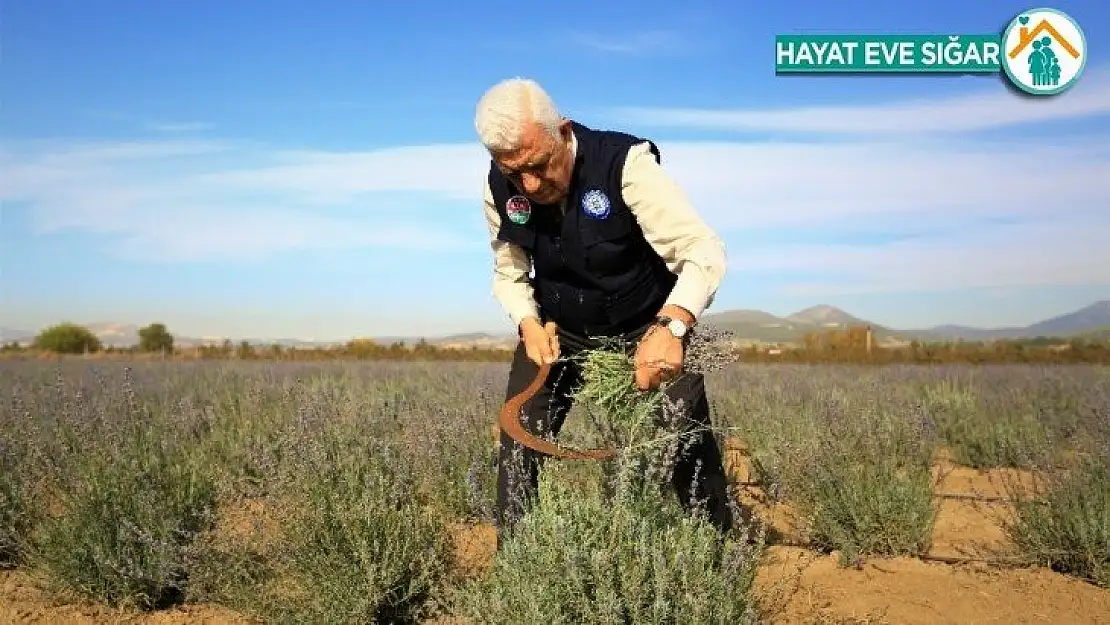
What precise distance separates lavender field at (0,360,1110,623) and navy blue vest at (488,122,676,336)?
48 centimetres

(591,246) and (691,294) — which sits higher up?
(591,246)

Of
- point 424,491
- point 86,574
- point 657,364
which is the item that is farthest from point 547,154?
point 86,574

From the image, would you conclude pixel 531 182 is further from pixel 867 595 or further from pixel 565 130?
pixel 867 595

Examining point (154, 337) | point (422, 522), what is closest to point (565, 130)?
point (422, 522)

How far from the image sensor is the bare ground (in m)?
3.25

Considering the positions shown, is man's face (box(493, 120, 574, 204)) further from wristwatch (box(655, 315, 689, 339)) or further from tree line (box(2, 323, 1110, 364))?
tree line (box(2, 323, 1110, 364))

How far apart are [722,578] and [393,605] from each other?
3.99 ft

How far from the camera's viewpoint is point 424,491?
4109mm

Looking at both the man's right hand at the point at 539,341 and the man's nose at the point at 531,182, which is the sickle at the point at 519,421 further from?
the man's nose at the point at 531,182

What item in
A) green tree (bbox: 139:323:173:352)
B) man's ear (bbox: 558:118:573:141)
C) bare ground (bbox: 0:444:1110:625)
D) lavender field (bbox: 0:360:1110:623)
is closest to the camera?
lavender field (bbox: 0:360:1110:623)

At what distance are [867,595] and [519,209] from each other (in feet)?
6.25

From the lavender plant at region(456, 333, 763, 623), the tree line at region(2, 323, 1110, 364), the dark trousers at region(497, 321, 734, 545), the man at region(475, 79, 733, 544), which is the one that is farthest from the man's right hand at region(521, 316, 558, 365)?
the tree line at region(2, 323, 1110, 364)

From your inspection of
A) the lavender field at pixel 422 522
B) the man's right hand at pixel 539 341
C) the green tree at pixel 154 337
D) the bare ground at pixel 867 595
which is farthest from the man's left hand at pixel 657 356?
the green tree at pixel 154 337

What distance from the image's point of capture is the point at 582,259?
287 cm
